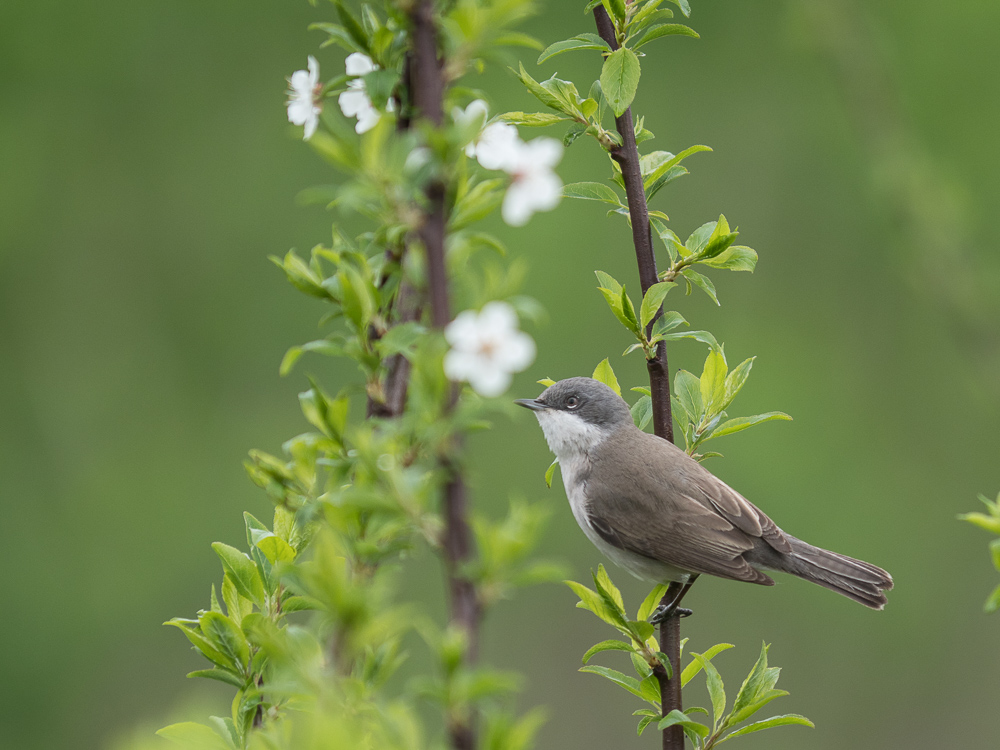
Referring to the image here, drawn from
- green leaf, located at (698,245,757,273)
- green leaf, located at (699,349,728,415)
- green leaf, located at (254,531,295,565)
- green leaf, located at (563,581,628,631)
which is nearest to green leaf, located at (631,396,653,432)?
green leaf, located at (699,349,728,415)

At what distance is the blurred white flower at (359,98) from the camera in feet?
4.33

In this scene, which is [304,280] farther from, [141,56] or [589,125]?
[141,56]

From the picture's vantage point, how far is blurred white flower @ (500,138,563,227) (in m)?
1.11

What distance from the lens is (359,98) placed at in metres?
1.39

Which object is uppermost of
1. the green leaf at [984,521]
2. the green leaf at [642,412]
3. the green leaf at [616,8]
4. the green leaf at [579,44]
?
the green leaf at [616,8]

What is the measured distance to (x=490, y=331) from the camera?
3.32 ft

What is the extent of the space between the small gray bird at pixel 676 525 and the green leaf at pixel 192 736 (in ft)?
6.94

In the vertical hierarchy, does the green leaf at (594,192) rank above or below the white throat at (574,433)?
above

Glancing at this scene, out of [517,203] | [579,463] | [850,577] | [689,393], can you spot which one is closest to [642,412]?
[689,393]

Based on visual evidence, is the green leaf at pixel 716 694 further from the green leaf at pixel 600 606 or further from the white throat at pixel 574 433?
the white throat at pixel 574 433

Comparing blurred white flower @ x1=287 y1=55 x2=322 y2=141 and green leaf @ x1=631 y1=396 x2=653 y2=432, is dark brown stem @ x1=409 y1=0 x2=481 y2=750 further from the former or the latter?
green leaf @ x1=631 y1=396 x2=653 y2=432

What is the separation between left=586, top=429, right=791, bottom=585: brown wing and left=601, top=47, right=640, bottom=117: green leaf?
70.3 inches

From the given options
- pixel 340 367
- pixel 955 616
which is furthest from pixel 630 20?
pixel 955 616

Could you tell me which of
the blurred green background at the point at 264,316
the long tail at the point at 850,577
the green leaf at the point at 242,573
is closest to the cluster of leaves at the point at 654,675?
the green leaf at the point at 242,573
